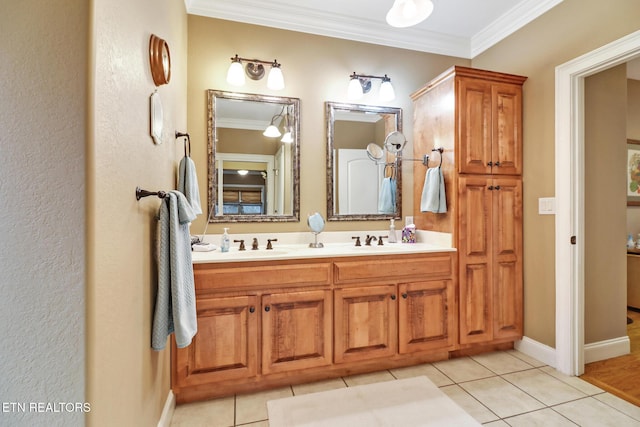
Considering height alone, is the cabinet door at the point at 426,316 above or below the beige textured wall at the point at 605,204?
below

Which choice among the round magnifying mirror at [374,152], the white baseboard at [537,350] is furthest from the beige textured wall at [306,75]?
the white baseboard at [537,350]

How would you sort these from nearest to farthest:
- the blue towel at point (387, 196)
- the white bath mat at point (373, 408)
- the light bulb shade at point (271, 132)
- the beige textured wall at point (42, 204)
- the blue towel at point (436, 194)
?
1. the beige textured wall at point (42, 204)
2. the white bath mat at point (373, 408)
3. the blue towel at point (436, 194)
4. the light bulb shade at point (271, 132)
5. the blue towel at point (387, 196)

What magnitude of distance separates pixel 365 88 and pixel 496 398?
2.49 meters

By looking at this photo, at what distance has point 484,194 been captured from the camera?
7.82 feet

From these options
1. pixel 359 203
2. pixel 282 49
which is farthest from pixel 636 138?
pixel 282 49

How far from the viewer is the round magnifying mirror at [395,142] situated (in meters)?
2.66

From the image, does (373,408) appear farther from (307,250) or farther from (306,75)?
(306,75)

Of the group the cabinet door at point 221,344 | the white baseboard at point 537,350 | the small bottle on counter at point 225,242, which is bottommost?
the white baseboard at point 537,350

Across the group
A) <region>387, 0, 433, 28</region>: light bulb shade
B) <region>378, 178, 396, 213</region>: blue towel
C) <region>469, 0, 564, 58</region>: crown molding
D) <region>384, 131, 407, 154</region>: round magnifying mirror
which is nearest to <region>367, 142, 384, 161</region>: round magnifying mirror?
<region>384, 131, 407, 154</region>: round magnifying mirror

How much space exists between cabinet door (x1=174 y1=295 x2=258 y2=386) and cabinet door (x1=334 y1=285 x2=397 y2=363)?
0.56 metres

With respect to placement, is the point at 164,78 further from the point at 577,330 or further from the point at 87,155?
the point at 577,330

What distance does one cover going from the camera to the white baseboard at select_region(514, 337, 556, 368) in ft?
7.33

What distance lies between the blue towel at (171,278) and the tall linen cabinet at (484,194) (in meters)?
1.91

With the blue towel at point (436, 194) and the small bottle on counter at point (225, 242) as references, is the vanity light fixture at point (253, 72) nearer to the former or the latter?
the small bottle on counter at point (225, 242)
